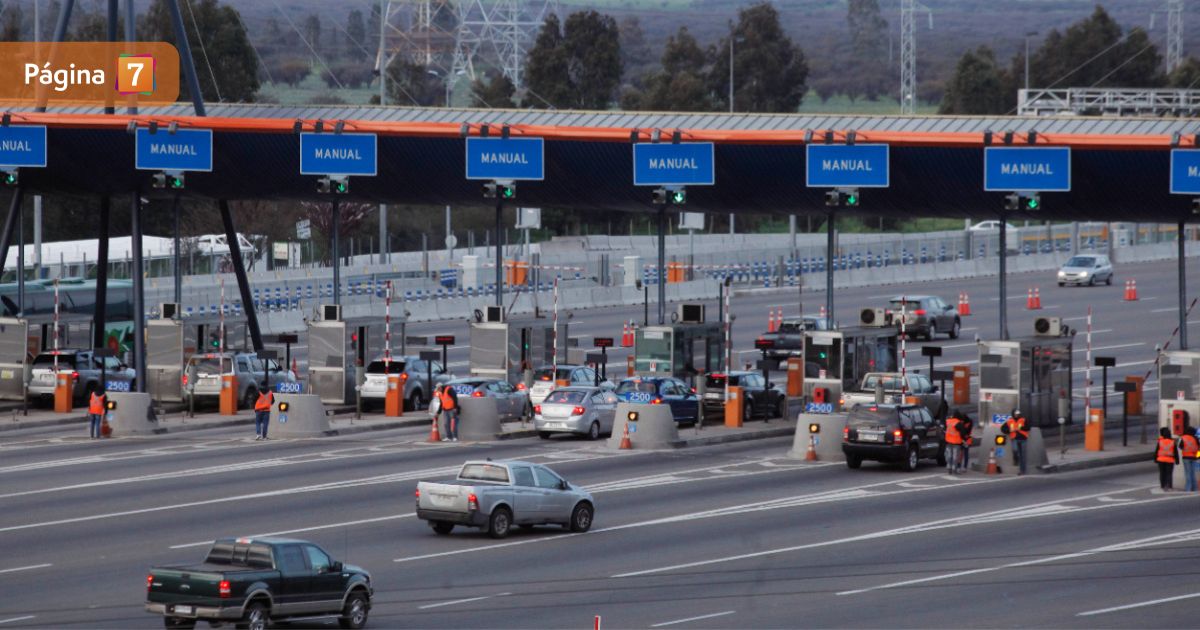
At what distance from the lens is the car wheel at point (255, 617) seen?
2027 centimetres

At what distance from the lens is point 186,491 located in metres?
33.4

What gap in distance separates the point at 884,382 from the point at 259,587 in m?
25.8

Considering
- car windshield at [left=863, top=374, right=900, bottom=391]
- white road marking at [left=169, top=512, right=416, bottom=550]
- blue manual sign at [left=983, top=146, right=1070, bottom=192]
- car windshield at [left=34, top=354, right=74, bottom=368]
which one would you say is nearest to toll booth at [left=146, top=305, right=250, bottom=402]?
car windshield at [left=34, top=354, right=74, bottom=368]

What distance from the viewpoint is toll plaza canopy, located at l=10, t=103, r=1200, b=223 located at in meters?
43.9

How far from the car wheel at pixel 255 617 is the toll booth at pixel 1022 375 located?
26.1 metres

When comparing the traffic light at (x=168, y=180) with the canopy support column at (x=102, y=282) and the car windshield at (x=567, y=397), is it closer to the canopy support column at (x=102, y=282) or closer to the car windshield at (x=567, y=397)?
the canopy support column at (x=102, y=282)

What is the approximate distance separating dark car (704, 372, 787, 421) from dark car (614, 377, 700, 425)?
1.06m

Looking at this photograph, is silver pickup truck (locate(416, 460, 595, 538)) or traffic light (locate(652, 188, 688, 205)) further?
traffic light (locate(652, 188, 688, 205))

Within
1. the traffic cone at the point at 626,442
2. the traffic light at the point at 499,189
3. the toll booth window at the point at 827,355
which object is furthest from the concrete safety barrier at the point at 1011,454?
the traffic light at the point at 499,189

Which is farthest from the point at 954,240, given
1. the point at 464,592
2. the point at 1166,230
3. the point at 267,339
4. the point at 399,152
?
the point at 464,592

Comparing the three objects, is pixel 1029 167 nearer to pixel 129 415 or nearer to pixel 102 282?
pixel 129 415

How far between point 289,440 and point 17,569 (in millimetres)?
16752

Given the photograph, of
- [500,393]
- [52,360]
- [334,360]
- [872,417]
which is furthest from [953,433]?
[52,360]

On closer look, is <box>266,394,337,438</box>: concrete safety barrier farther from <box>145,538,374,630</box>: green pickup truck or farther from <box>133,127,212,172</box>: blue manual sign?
<box>145,538,374,630</box>: green pickup truck
